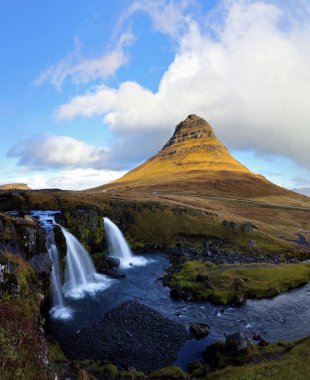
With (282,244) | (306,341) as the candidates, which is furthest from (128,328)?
(282,244)

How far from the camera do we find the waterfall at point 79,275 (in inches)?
1889

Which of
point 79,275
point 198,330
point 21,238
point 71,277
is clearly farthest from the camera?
point 79,275

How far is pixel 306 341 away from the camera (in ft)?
101

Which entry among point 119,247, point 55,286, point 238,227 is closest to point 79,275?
point 55,286

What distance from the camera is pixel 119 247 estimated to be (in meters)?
70.1

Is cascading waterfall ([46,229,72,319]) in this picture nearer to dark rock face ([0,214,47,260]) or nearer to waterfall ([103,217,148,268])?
dark rock face ([0,214,47,260])

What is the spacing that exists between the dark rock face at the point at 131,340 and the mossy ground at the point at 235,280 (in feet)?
34.2

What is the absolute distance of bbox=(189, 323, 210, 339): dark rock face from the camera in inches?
1390

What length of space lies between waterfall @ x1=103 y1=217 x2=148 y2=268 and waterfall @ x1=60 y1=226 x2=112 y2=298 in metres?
10.0

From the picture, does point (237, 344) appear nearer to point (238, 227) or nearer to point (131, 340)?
point (131, 340)

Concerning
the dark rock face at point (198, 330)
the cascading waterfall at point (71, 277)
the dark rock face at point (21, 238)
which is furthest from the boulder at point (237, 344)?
the dark rock face at point (21, 238)

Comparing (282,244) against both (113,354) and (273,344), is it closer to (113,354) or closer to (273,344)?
(273,344)

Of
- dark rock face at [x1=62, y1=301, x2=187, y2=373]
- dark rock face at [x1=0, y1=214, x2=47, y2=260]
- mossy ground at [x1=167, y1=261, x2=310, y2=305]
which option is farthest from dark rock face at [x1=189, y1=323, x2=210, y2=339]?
dark rock face at [x1=0, y1=214, x2=47, y2=260]

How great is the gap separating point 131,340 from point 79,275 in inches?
770
